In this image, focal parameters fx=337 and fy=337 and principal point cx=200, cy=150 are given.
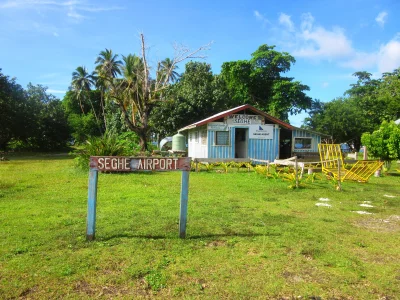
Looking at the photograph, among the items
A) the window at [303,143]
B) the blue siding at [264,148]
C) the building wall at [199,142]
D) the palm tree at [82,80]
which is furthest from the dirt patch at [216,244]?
the palm tree at [82,80]

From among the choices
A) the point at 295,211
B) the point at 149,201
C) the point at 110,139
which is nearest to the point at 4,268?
the point at 149,201

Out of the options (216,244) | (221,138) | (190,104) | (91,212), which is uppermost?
(190,104)

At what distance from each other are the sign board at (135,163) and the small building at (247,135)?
1354 centimetres

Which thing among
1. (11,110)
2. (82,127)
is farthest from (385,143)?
(82,127)

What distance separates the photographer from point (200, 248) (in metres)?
4.70

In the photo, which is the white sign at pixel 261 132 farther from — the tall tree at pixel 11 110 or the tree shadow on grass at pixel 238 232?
the tall tree at pixel 11 110

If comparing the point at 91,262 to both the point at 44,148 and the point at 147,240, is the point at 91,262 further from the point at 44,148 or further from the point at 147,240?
the point at 44,148

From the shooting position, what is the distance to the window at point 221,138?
62.2ft

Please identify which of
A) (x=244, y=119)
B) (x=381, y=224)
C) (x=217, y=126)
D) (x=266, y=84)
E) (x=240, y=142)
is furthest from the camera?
(x=266, y=84)

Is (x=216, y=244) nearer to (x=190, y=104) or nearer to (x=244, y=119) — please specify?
(x=244, y=119)

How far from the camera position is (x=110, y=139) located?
14.2 meters

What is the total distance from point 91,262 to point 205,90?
28.1 m

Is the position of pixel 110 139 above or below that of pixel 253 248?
above

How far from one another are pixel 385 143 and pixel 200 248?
12773 mm
